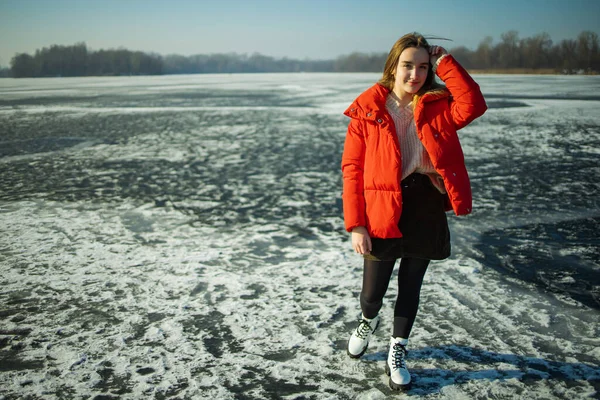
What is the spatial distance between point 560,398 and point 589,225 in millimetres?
3326

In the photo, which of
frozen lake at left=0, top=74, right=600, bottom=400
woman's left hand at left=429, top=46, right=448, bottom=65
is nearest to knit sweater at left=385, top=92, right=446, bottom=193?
woman's left hand at left=429, top=46, right=448, bottom=65

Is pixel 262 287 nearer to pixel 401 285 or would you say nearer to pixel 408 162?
pixel 401 285

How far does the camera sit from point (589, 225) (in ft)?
16.2

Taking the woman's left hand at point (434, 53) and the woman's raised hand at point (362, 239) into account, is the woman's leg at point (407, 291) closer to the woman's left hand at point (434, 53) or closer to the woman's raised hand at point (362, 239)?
the woman's raised hand at point (362, 239)

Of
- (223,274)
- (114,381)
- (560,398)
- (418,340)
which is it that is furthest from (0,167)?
(560,398)

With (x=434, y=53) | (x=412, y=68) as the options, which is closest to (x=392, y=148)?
(x=412, y=68)

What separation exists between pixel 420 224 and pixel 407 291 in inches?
14.7

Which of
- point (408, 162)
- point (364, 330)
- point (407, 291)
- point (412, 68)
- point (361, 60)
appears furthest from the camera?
point (361, 60)

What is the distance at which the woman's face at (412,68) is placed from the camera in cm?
207

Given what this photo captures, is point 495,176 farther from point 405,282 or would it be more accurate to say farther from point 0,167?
point 0,167

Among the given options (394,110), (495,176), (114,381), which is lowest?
(114,381)

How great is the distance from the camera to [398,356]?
7.86 feet

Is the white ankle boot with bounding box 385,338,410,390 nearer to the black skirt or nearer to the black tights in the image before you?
the black tights

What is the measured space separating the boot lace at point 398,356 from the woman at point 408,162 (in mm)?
68
